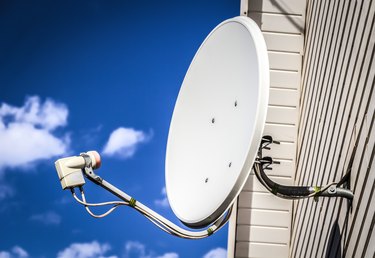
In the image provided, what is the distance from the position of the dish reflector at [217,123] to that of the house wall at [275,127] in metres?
1.31

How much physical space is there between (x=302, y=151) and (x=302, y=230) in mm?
617

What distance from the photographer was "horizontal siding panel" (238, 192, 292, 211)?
201 inches

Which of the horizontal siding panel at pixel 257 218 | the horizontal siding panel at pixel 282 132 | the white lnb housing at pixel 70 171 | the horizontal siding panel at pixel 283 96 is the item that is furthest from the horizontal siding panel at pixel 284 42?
the white lnb housing at pixel 70 171

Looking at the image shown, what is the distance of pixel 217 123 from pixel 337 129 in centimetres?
74

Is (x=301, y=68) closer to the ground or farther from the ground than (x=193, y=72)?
farther from the ground

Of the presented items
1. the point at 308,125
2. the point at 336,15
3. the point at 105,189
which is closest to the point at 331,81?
the point at 336,15

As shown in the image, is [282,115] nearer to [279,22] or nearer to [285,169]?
[285,169]

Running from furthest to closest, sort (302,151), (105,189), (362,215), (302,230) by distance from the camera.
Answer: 1. (302,151)
2. (302,230)
3. (105,189)
4. (362,215)

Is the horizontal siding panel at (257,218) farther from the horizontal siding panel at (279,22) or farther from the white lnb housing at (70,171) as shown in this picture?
A: the white lnb housing at (70,171)

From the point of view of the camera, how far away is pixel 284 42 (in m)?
5.11

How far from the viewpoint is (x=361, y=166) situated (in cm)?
313

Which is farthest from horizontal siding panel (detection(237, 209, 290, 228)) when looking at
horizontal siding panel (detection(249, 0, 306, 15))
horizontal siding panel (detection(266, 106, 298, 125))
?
horizontal siding panel (detection(249, 0, 306, 15))

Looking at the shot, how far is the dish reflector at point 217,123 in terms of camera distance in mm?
2752

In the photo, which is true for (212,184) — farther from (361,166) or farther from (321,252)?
(321,252)
